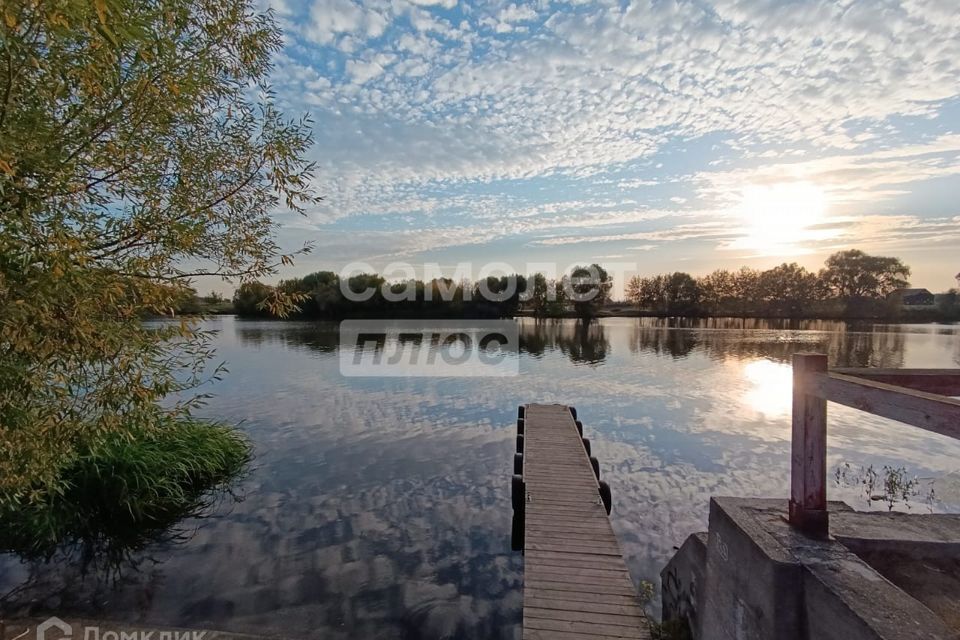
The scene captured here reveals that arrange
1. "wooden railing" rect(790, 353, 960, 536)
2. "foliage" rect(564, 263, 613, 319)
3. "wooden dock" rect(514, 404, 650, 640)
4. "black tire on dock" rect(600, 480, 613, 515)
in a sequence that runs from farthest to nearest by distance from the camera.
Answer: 1. "foliage" rect(564, 263, 613, 319)
2. "black tire on dock" rect(600, 480, 613, 515)
3. "wooden dock" rect(514, 404, 650, 640)
4. "wooden railing" rect(790, 353, 960, 536)

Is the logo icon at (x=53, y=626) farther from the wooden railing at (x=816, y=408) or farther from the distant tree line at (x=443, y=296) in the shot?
the distant tree line at (x=443, y=296)

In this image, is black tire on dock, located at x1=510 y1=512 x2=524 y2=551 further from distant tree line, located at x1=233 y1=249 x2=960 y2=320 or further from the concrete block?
distant tree line, located at x1=233 y1=249 x2=960 y2=320

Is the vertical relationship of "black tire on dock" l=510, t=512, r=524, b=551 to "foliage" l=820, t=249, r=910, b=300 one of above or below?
below

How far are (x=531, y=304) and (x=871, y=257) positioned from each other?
180 ft

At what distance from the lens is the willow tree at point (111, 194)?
10.6 ft

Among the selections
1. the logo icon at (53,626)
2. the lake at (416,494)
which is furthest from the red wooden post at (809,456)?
the logo icon at (53,626)

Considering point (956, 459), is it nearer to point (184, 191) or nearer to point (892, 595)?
point (892, 595)

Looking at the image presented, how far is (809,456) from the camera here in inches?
129

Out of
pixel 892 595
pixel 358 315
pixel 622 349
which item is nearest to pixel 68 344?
pixel 892 595

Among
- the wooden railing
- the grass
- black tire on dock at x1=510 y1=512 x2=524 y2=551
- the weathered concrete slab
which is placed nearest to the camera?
the weathered concrete slab

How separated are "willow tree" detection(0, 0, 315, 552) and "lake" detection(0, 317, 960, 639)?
10.4ft

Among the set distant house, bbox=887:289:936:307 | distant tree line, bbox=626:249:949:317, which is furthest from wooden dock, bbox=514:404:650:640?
distant house, bbox=887:289:936:307

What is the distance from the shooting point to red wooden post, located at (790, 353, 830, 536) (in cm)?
328

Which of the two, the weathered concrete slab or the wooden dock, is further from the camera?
the wooden dock
